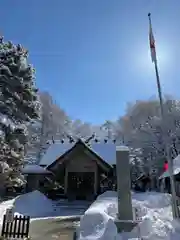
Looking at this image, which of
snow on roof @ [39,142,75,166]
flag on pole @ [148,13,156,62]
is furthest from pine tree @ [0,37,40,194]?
snow on roof @ [39,142,75,166]

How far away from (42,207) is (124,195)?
10.3 m

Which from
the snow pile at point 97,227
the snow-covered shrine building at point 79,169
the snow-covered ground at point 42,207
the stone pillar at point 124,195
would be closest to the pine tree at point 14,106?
the snow-covered ground at point 42,207

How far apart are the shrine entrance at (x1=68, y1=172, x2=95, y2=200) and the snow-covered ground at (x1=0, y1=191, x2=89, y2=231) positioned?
1.94 m

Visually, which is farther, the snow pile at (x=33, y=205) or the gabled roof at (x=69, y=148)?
the gabled roof at (x=69, y=148)

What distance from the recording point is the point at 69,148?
2342 centimetres

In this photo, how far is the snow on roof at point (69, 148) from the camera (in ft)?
76.9

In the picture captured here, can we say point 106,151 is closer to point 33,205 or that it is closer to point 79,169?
point 79,169

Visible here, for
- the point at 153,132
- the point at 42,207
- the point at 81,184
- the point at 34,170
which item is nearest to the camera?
the point at 42,207

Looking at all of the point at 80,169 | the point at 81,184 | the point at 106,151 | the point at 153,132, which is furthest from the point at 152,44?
the point at 153,132

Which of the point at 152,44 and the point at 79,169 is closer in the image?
the point at 152,44

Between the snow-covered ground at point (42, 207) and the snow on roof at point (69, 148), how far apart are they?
5.38 m

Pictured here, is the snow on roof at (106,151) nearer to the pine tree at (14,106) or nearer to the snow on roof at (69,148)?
the snow on roof at (69,148)

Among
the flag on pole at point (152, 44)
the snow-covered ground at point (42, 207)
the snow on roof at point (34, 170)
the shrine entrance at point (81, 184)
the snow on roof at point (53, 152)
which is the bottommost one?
the snow-covered ground at point (42, 207)

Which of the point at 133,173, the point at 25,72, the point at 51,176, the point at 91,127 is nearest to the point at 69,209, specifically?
the point at 51,176
